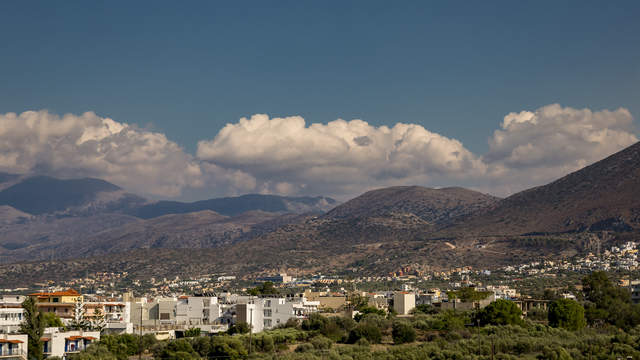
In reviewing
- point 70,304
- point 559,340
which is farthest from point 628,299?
point 70,304

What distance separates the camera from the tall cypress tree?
238 ft

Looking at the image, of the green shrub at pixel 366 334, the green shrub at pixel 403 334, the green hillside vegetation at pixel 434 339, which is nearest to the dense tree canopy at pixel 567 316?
the green hillside vegetation at pixel 434 339

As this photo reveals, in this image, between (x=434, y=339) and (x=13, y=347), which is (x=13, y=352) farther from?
(x=434, y=339)

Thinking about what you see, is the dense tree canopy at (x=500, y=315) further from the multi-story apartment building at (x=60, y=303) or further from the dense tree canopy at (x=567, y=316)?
the multi-story apartment building at (x=60, y=303)

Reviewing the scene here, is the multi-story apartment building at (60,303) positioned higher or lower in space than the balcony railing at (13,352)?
higher

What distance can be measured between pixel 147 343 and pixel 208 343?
9594mm

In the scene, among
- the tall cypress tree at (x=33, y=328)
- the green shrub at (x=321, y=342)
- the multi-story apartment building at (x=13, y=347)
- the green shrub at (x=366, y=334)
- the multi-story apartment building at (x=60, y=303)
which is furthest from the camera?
the multi-story apartment building at (x=60, y=303)

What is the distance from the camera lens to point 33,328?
74750 mm

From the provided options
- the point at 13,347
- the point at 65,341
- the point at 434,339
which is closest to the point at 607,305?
the point at 434,339

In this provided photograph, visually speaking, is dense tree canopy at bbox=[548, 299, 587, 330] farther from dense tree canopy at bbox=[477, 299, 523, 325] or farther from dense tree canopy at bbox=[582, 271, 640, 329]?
dense tree canopy at bbox=[582, 271, 640, 329]

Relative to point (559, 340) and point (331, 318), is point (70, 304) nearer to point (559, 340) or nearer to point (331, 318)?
point (331, 318)

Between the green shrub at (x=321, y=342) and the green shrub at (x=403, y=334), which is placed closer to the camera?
the green shrub at (x=321, y=342)

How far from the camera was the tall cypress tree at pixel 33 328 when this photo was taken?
72.6 metres

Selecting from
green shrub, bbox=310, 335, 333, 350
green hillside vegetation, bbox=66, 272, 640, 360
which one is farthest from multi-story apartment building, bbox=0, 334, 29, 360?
green shrub, bbox=310, 335, 333, 350
